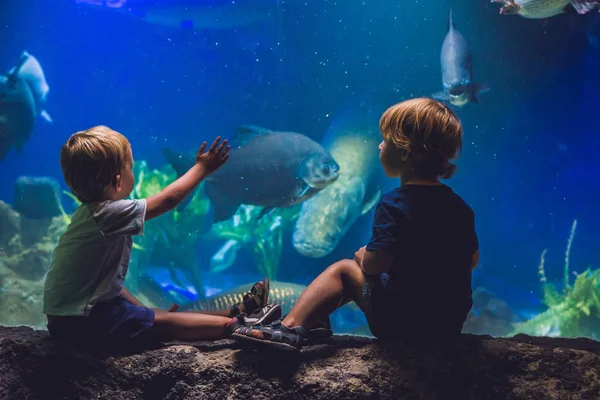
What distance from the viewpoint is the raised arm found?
1.61 m

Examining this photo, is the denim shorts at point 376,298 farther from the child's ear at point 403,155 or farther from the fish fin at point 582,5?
the fish fin at point 582,5

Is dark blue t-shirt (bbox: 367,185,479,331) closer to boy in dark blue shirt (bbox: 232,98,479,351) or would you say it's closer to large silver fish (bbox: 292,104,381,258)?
boy in dark blue shirt (bbox: 232,98,479,351)

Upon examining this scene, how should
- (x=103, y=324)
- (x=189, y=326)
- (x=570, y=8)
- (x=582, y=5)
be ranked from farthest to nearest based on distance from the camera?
(x=570, y=8) < (x=582, y=5) < (x=189, y=326) < (x=103, y=324)

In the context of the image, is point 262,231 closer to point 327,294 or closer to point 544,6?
point 544,6

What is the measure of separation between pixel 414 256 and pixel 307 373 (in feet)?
1.81

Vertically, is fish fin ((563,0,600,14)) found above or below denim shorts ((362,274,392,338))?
above

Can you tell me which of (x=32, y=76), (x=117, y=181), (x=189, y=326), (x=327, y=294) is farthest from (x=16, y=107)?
(x=327, y=294)

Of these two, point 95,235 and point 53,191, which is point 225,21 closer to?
point 53,191

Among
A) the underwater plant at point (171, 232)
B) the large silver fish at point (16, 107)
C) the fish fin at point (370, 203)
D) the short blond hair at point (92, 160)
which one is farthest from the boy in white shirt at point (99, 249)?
the large silver fish at point (16, 107)

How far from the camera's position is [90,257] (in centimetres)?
156

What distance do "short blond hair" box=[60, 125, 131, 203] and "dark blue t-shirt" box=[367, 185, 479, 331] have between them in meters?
0.98

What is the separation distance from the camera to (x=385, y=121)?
167 cm

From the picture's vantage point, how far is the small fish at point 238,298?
12.9ft

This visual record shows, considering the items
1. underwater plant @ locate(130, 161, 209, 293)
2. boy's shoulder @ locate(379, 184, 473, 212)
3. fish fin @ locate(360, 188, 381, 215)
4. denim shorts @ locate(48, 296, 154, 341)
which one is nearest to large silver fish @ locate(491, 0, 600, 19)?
fish fin @ locate(360, 188, 381, 215)
